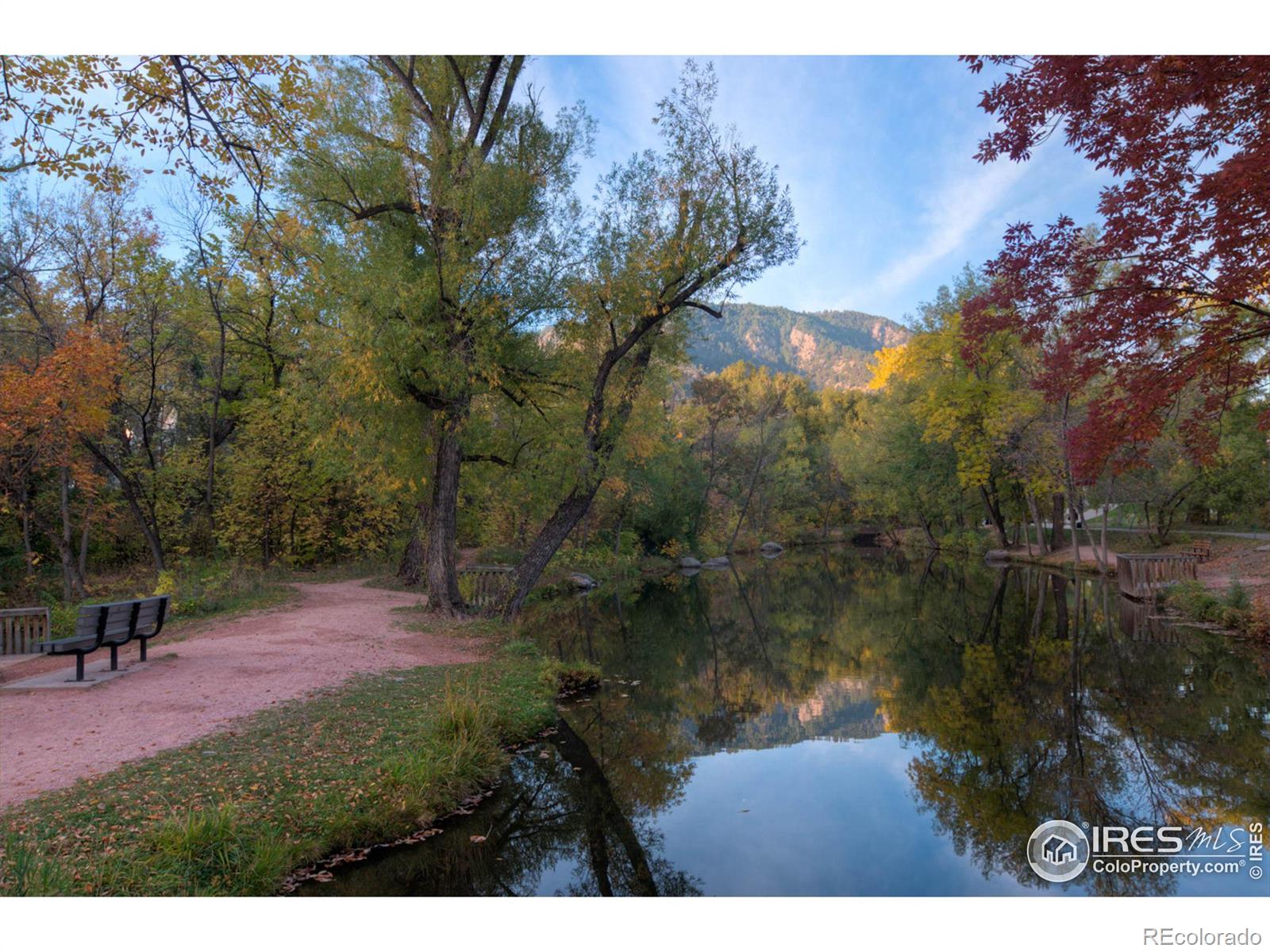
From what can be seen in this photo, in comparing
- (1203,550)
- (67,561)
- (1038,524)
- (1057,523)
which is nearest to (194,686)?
(67,561)

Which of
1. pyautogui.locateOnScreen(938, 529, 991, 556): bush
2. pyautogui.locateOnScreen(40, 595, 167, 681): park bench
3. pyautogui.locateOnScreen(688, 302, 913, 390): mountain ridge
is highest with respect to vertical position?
pyautogui.locateOnScreen(688, 302, 913, 390): mountain ridge

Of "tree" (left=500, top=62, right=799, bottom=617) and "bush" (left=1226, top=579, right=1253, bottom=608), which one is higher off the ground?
"tree" (left=500, top=62, right=799, bottom=617)

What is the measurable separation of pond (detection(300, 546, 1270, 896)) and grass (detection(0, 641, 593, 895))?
0.29 metres

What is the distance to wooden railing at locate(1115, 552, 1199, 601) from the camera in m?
13.9

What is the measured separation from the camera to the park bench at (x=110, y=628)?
21.6 ft

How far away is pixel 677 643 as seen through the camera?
38.4 feet

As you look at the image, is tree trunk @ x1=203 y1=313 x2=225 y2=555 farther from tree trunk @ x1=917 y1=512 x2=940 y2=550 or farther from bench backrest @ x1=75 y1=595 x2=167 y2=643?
tree trunk @ x1=917 y1=512 x2=940 y2=550

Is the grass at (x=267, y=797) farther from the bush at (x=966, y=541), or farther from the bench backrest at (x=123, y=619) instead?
the bush at (x=966, y=541)

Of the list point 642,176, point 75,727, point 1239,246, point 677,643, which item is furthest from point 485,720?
point 642,176

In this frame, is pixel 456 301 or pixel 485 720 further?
pixel 456 301

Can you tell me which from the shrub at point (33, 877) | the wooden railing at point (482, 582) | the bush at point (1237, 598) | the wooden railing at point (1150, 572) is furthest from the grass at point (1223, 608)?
the shrub at point (33, 877)

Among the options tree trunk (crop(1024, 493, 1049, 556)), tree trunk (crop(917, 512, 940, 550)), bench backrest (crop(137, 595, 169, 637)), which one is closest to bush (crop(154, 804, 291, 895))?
bench backrest (crop(137, 595, 169, 637))
